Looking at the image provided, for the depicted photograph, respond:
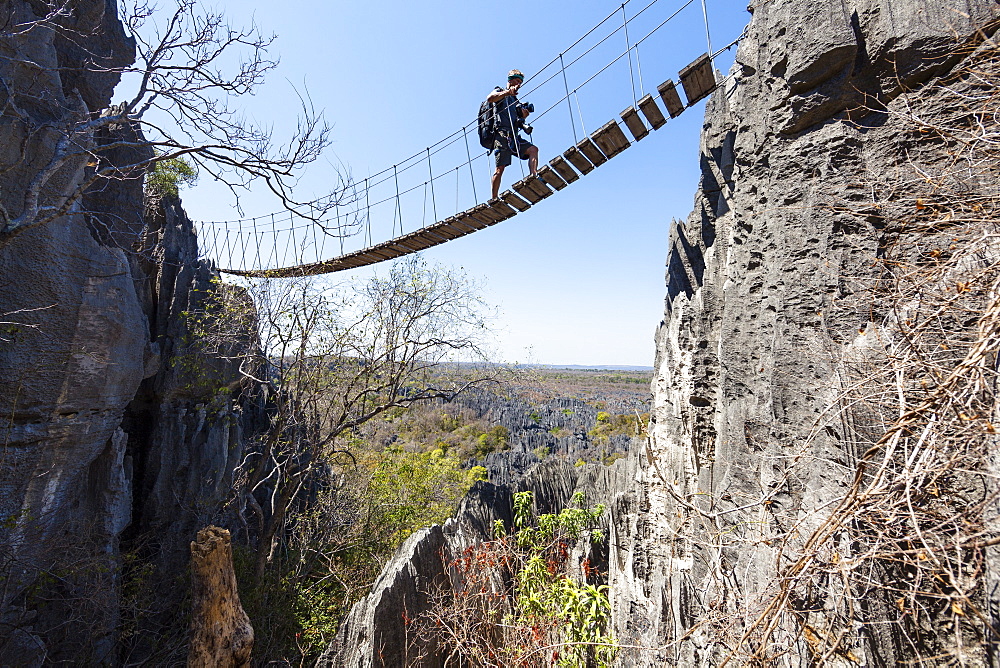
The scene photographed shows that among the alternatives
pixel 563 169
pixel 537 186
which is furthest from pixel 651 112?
pixel 537 186

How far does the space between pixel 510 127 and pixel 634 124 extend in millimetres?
1666

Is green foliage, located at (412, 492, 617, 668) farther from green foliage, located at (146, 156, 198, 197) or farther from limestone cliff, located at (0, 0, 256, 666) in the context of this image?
green foliage, located at (146, 156, 198, 197)

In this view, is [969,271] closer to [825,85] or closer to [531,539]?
[825,85]

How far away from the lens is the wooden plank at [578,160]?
519cm

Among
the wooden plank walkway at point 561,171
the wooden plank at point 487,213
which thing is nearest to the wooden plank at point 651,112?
the wooden plank walkway at point 561,171

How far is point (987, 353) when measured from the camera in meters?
1.45

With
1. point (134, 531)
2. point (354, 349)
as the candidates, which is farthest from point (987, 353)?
point (134, 531)

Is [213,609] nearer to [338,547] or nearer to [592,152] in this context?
[592,152]

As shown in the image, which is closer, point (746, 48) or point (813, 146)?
point (813, 146)

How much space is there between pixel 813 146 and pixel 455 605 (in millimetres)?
5190

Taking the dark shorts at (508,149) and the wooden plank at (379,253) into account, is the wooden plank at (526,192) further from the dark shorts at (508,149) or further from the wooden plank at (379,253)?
the wooden plank at (379,253)

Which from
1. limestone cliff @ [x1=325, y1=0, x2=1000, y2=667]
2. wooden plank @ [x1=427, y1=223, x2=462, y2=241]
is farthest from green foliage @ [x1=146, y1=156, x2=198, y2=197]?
limestone cliff @ [x1=325, y1=0, x2=1000, y2=667]

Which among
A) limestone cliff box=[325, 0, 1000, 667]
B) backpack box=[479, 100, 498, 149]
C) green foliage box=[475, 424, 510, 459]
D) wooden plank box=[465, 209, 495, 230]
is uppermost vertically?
backpack box=[479, 100, 498, 149]

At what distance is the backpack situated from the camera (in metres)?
5.81
